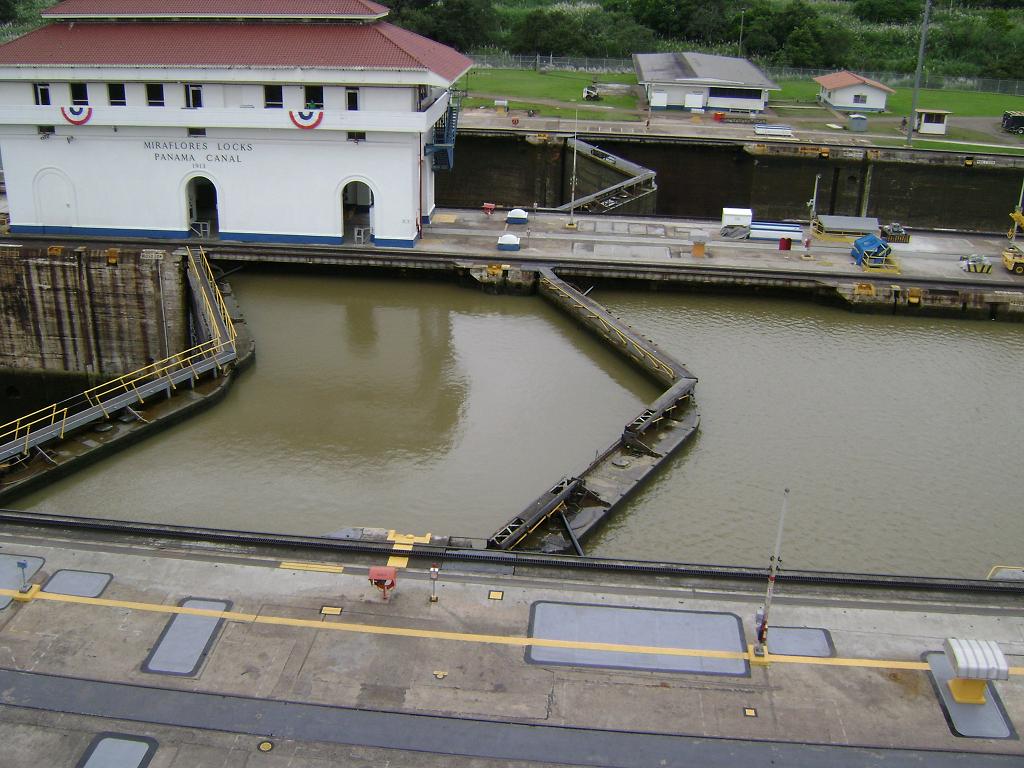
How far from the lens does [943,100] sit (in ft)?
221

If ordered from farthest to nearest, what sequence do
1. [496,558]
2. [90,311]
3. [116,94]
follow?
[116,94] → [90,311] → [496,558]

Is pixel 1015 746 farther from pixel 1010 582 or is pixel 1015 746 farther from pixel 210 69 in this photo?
pixel 210 69

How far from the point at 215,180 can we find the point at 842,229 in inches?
863

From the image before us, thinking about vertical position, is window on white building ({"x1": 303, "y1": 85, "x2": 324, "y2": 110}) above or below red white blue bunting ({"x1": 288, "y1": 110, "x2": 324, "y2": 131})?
above

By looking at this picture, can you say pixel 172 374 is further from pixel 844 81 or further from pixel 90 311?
pixel 844 81

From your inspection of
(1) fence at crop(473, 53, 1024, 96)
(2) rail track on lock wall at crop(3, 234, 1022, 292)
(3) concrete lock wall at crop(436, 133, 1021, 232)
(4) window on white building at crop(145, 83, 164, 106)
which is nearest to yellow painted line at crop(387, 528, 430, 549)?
(2) rail track on lock wall at crop(3, 234, 1022, 292)

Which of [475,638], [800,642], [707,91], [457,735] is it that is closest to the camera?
[457,735]

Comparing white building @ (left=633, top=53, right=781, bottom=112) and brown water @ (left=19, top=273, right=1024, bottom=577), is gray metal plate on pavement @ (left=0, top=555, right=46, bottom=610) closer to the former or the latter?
brown water @ (left=19, top=273, right=1024, bottom=577)

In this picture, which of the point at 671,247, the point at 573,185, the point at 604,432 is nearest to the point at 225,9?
the point at 573,185

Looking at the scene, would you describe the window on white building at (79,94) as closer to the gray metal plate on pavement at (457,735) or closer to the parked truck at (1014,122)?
the gray metal plate on pavement at (457,735)

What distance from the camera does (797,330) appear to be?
3119 cm

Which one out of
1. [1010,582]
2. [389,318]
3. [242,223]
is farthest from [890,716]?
[242,223]

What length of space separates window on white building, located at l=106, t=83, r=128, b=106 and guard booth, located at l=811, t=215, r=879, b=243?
951 inches

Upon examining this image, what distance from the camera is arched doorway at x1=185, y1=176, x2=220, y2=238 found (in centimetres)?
3522
